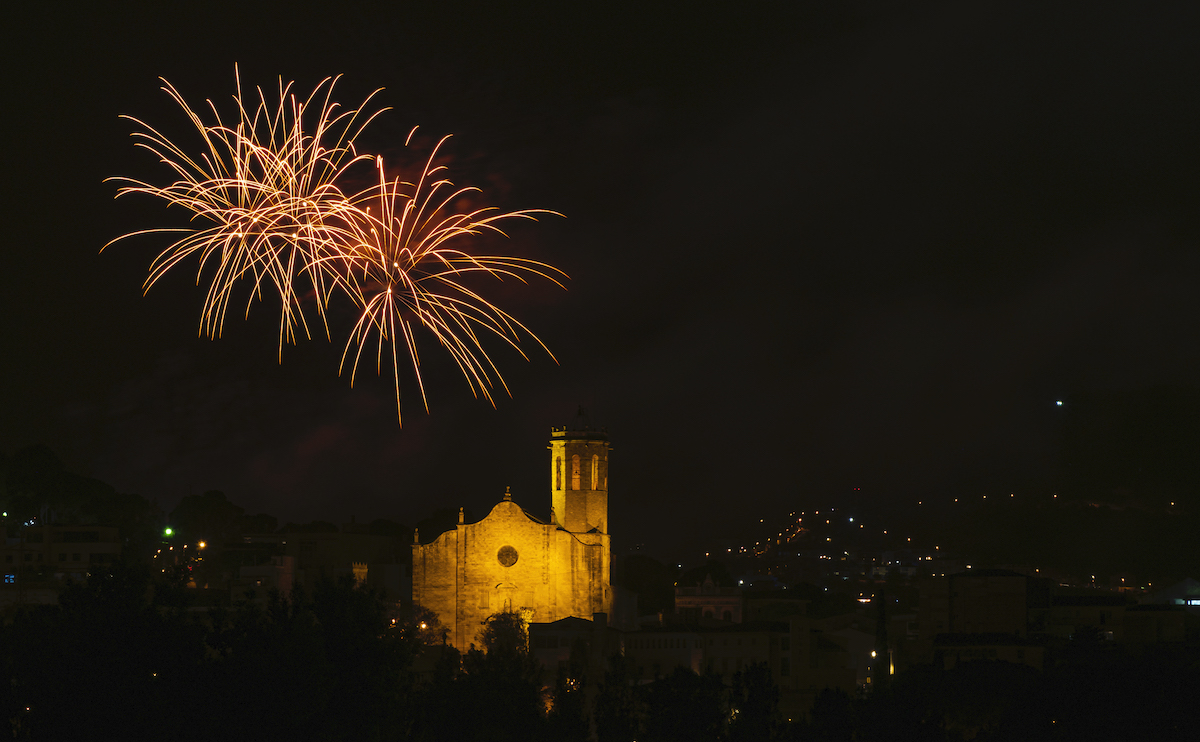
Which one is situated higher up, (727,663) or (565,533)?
(565,533)

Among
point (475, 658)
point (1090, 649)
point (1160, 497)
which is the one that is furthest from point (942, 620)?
point (1160, 497)

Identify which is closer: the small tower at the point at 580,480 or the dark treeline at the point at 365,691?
the dark treeline at the point at 365,691

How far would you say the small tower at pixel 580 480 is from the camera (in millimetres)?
62656

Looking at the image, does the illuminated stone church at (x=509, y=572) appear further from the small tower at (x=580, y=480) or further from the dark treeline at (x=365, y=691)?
the dark treeline at (x=365, y=691)

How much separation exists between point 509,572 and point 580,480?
662cm

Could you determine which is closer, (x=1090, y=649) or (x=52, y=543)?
(x=1090, y=649)

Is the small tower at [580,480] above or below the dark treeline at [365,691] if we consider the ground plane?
above

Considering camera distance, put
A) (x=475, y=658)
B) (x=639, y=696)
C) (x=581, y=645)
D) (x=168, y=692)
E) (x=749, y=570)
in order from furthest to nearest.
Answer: (x=749, y=570)
(x=581, y=645)
(x=475, y=658)
(x=639, y=696)
(x=168, y=692)

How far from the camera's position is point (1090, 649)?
38.0 m

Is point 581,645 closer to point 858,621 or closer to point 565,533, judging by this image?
point 565,533

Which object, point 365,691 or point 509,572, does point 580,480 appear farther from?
point 365,691

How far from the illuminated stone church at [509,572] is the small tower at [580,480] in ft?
5.32

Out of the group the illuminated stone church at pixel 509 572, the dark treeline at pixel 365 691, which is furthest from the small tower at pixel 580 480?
the dark treeline at pixel 365 691

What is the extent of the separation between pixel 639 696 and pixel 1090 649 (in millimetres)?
14893
